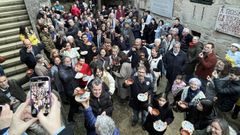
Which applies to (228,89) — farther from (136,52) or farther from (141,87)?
(136,52)

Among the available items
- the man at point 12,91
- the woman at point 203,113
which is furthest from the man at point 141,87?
the man at point 12,91

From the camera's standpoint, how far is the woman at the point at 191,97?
4.57 metres

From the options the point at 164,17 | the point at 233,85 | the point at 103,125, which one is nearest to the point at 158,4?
the point at 164,17

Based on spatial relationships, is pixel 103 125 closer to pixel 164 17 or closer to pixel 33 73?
pixel 33 73

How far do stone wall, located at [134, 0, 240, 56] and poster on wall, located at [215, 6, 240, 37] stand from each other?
0.60 ft

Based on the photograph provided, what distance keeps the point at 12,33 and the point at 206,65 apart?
708 cm

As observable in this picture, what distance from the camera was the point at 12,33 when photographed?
8.19 meters

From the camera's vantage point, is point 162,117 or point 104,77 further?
point 104,77

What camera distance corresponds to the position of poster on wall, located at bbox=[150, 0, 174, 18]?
11837 millimetres

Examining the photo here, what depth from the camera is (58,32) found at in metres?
8.48

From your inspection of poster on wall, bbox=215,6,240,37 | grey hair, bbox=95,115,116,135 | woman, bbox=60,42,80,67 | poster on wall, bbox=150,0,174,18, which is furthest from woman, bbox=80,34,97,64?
poster on wall, bbox=150,0,174,18

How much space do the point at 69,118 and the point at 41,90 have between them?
12.1ft

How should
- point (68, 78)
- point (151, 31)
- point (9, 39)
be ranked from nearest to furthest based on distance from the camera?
1. point (68, 78)
2. point (9, 39)
3. point (151, 31)

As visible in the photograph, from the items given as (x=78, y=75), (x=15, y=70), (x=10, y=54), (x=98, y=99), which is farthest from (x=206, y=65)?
(x=10, y=54)
